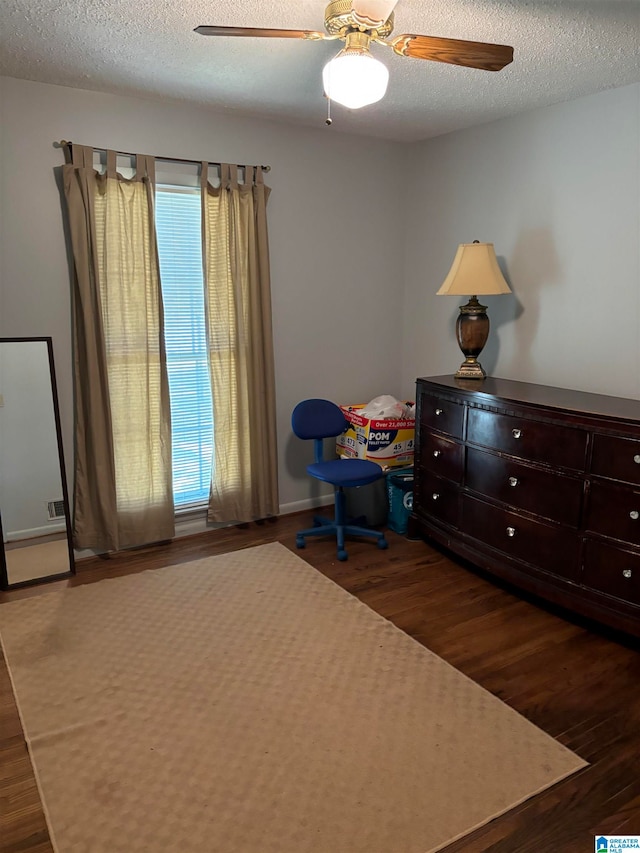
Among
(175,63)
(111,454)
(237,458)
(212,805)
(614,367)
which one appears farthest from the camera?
(237,458)

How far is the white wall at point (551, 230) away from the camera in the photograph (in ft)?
10.2

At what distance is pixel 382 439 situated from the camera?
3998 mm

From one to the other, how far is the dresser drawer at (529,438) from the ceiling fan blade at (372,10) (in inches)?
70.3

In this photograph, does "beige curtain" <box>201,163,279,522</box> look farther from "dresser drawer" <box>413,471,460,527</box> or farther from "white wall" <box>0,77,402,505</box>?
"dresser drawer" <box>413,471,460,527</box>

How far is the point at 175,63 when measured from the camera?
2814mm

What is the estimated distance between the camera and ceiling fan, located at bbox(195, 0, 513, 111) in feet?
6.30

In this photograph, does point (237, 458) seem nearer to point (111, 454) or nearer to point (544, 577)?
point (111, 454)

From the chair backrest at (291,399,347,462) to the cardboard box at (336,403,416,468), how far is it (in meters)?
0.12

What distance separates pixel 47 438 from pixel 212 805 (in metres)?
2.17

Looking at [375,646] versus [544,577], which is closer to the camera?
[375,646]

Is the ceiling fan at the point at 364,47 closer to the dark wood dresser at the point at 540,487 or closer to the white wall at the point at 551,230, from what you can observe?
the white wall at the point at 551,230

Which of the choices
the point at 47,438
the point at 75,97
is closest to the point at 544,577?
the point at 47,438

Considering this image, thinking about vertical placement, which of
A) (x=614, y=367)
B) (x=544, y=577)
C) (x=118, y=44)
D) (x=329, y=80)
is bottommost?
(x=544, y=577)

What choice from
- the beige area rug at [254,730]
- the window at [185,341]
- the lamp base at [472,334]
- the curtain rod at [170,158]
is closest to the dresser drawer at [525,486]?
the lamp base at [472,334]
